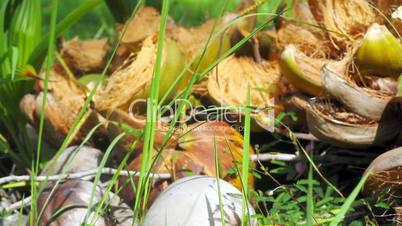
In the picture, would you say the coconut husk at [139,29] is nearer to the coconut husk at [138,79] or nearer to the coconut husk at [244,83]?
the coconut husk at [138,79]

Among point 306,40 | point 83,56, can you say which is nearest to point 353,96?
point 306,40

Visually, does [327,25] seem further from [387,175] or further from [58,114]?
[58,114]

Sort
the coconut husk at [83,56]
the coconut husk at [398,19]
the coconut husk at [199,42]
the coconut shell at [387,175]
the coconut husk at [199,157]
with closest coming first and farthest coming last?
the coconut shell at [387,175] < the coconut husk at [398,19] < the coconut husk at [199,157] < the coconut husk at [199,42] < the coconut husk at [83,56]

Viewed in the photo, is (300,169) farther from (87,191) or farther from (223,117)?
(87,191)

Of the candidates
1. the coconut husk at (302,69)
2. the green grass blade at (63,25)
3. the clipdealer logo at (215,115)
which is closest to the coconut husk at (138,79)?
the clipdealer logo at (215,115)

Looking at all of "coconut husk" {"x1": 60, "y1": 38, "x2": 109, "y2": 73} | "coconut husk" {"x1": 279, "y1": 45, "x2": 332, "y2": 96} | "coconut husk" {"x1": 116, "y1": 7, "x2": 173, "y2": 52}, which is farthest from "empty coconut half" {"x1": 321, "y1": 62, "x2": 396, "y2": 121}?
"coconut husk" {"x1": 60, "y1": 38, "x2": 109, "y2": 73}

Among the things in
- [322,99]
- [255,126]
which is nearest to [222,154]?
[255,126]
